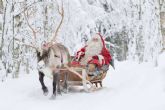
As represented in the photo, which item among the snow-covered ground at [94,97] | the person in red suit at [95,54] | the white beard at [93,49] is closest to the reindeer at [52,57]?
the snow-covered ground at [94,97]

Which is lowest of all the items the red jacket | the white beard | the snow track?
the snow track

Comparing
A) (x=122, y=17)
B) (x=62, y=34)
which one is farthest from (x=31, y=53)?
(x=122, y=17)

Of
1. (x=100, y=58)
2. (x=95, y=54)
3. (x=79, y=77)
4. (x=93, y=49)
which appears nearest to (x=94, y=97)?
(x=79, y=77)

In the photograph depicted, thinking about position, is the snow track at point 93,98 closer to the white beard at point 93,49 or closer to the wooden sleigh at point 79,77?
the wooden sleigh at point 79,77

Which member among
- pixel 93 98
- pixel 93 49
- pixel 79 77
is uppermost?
pixel 93 49

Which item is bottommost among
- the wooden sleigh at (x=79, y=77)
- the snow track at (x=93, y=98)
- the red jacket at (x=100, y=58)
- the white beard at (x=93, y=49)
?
the snow track at (x=93, y=98)

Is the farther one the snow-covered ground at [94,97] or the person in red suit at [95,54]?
the person in red suit at [95,54]

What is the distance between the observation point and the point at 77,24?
582 inches

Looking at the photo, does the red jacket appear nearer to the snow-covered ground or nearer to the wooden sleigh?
the wooden sleigh

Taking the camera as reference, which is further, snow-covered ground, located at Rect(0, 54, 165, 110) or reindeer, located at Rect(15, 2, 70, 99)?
reindeer, located at Rect(15, 2, 70, 99)

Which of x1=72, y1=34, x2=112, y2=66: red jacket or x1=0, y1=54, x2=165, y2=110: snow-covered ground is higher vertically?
x1=72, y1=34, x2=112, y2=66: red jacket

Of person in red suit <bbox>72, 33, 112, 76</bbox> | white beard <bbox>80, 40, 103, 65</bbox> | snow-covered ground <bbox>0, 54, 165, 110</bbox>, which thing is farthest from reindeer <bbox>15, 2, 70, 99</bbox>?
white beard <bbox>80, 40, 103, 65</bbox>

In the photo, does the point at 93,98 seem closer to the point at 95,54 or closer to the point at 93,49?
the point at 95,54

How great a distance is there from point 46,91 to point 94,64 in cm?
129
